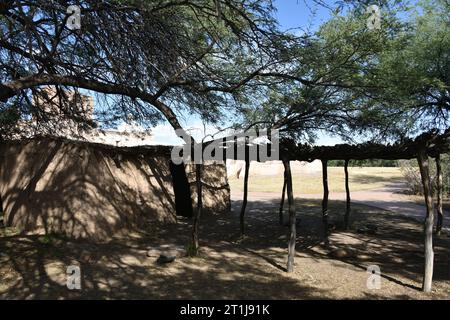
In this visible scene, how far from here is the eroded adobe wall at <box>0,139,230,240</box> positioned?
950 centimetres

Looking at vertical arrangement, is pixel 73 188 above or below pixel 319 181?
above

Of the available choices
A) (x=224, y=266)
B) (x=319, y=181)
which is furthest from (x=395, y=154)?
(x=319, y=181)

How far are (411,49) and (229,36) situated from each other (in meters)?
5.87

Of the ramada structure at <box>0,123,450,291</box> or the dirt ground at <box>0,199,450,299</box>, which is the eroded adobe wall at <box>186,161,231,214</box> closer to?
the ramada structure at <box>0,123,450,291</box>

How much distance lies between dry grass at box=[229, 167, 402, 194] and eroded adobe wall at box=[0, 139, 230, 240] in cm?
1645

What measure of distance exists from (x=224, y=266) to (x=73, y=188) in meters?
4.16

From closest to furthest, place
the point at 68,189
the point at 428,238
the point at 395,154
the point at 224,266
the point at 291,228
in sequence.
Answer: the point at 428,238 < the point at 395,154 < the point at 291,228 < the point at 224,266 < the point at 68,189

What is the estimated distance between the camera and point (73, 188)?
9.55m

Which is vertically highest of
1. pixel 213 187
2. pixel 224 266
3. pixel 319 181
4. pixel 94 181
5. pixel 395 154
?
pixel 395 154

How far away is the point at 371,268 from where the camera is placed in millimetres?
7938

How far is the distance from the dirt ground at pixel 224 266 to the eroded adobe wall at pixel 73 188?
0.47 meters

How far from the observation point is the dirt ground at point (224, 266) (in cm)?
650

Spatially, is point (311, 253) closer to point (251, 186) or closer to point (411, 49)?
point (411, 49)

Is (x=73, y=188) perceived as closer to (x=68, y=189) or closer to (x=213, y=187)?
(x=68, y=189)
